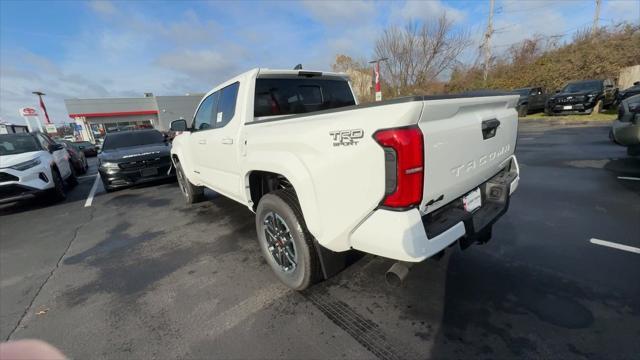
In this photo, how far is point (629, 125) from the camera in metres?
4.75

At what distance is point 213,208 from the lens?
528cm

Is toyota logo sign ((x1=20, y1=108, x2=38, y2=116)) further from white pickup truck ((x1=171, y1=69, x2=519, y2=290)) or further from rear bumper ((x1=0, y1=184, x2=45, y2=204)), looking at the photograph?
white pickup truck ((x1=171, y1=69, x2=519, y2=290))

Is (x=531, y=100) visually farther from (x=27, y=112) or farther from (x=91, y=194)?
(x=27, y=112)

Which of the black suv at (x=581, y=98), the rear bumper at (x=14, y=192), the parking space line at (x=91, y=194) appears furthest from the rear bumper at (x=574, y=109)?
the rear bumper at (x=14, y=192)

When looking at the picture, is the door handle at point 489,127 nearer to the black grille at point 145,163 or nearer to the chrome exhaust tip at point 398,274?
the chrome exhaust tip at point 398,274

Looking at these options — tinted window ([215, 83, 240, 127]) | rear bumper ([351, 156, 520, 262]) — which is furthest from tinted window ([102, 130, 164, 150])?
rear bumper ([351, 156, 520, 262])

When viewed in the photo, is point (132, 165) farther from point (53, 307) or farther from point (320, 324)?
point (320, 324)

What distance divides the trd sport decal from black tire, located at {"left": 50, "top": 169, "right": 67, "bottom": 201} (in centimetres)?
752

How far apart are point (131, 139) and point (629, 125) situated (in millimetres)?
10975

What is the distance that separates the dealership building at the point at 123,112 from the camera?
35.8m

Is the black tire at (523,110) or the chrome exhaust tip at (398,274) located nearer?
the chrome exhaust tip at (398,274)

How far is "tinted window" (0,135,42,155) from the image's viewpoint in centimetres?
613

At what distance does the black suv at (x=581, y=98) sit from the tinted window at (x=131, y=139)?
17934 millimetres

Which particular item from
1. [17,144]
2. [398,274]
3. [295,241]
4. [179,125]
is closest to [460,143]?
[398,274]
